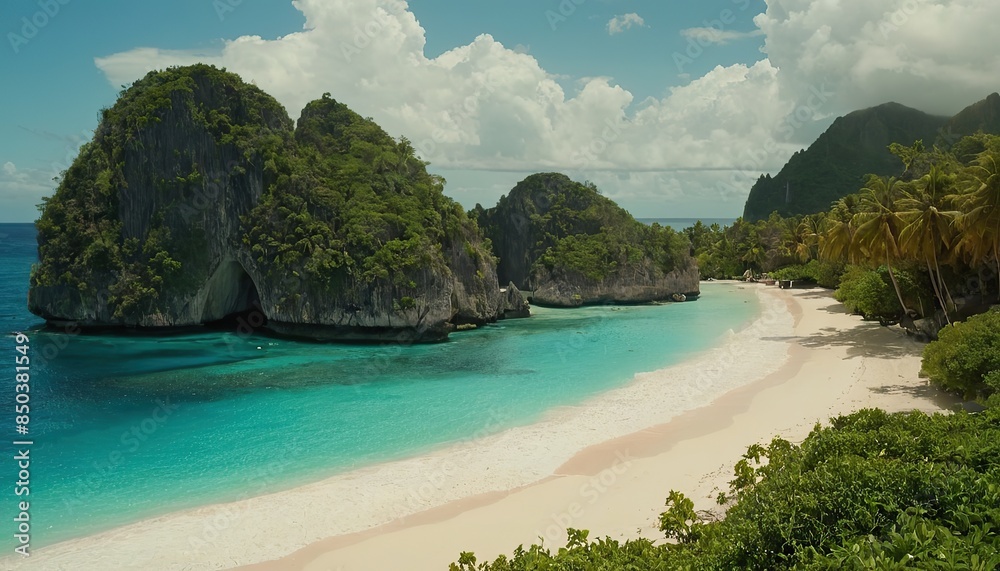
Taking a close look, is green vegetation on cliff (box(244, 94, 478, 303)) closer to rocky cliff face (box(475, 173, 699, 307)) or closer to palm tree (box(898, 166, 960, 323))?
rocky cliff face (box(475, 173, 699, 307))

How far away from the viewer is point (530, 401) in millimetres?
23438

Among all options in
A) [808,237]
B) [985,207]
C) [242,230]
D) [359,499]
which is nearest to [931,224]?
[985,207]

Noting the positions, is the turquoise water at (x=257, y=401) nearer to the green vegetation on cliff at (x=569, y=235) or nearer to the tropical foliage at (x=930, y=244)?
the tropical foliage at (x=930, y=244)

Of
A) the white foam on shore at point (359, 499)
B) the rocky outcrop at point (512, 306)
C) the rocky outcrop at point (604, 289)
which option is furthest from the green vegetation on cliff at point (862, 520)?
the rocky outcrop at point (604, 289)

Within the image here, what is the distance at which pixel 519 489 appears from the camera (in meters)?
14.6

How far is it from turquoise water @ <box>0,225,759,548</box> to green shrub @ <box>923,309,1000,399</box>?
11.5 meters

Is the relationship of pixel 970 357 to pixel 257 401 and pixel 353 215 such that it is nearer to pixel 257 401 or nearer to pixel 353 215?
pixel 257 401

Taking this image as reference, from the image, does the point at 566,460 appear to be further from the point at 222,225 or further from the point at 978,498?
the point at 222,225

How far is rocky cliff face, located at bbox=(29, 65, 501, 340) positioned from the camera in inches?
1620

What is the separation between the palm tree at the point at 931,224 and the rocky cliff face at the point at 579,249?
117 ft

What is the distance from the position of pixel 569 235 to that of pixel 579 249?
3.60 meters

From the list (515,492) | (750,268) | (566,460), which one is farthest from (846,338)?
(750,268)

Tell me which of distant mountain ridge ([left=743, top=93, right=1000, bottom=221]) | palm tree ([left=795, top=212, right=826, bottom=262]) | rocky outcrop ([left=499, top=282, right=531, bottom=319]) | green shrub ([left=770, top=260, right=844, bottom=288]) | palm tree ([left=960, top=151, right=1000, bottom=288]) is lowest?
rocky outcrop ([left=499, top=282, right=531, bottom=319])

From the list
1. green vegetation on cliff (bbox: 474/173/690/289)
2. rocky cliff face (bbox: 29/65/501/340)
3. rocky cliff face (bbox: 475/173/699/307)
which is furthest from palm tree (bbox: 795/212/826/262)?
rocky cliff face (bbox: 29/65/501/340)
